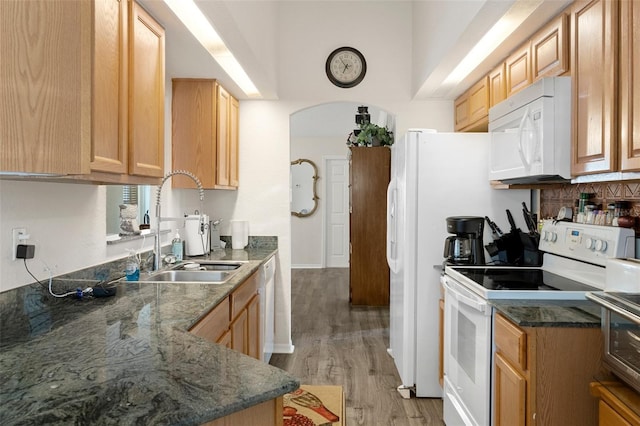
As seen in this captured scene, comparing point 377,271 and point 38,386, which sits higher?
point 38,386

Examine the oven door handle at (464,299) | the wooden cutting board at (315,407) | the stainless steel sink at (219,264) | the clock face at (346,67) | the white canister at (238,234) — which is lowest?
the wooden cutting board at (315,407)

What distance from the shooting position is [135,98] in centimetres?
184

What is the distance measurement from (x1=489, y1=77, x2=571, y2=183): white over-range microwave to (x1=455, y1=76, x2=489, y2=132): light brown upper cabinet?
0.60m

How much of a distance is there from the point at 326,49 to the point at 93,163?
2778 mm

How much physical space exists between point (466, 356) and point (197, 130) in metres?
2.30

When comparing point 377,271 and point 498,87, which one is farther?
point 377,271

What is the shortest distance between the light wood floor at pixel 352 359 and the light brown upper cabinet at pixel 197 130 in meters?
1.63

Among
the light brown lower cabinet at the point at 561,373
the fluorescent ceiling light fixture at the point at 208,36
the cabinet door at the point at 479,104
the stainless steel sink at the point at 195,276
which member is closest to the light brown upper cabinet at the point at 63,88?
the fluorescent ceiling light fixture at the point at 208,36

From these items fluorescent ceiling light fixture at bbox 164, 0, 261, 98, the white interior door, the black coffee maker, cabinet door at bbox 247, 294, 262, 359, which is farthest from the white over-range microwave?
the white interior door

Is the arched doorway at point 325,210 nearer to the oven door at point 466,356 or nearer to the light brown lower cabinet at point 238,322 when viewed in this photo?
the light brown lower cabinet at point 238,322

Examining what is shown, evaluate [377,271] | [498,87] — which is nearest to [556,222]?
[498,87]

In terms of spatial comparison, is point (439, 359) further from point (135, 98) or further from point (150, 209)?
point (135, 98)

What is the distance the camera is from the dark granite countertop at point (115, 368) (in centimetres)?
85

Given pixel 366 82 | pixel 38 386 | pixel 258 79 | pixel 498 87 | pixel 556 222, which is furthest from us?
pixel 366 82
